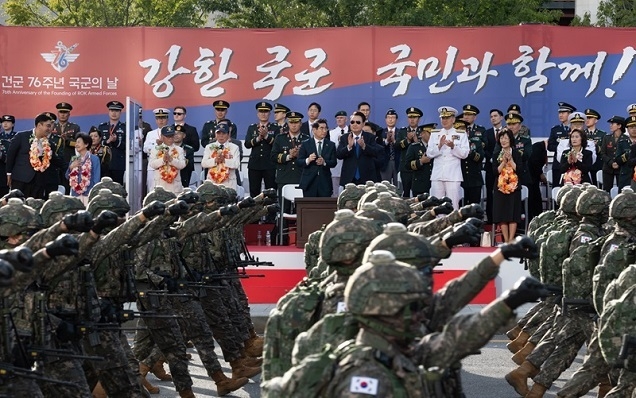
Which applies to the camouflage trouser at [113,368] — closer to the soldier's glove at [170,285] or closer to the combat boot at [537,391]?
the soldier's glove at [170,285]

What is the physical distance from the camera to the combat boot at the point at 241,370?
16.4 m

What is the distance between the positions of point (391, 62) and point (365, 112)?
4.13 feet

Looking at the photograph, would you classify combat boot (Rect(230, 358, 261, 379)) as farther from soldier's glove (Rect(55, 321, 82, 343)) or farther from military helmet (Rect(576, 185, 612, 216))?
soldier's glove (Rect(55, 321, 82, 343))

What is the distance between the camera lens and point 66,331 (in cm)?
1139

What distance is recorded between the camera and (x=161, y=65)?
2655 centimetres

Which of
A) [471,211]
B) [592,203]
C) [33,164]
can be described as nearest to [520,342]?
[592,203]

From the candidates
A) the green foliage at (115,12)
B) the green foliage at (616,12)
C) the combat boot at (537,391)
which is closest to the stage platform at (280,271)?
the combat boot at (537,391)

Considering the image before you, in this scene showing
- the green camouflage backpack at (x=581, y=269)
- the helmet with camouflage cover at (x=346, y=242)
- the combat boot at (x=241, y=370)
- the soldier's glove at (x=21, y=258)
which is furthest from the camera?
the combat boot at (x=241, y=370)

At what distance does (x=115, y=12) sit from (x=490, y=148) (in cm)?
1562

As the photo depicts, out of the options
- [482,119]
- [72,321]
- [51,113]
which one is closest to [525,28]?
[482,119]

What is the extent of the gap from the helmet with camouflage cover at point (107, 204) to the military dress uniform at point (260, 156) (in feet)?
37.4

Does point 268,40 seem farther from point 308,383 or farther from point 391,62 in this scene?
point 308,383

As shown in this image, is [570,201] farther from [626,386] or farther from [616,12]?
[616,12]

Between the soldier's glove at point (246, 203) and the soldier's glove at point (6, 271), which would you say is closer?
the soldier's glove at point (6, 271)
